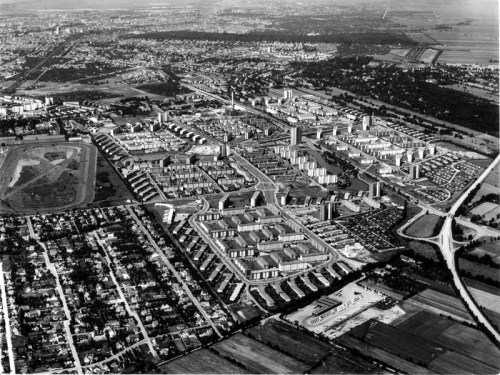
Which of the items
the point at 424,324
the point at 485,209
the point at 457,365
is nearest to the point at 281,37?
the point at 485,209

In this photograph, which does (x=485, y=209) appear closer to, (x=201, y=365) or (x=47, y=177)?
(x=201, y=365)

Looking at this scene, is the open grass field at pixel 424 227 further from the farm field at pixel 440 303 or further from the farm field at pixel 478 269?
the farm field at pixel 440 303

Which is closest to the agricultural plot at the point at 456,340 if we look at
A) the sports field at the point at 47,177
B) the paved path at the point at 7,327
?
the paved path at the point at 7,327

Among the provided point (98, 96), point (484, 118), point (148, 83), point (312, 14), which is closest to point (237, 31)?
point (312, 14)

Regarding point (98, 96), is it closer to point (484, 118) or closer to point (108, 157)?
point (108, 157)

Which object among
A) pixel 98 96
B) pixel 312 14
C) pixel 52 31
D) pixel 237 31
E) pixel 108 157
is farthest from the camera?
pixel 312 14

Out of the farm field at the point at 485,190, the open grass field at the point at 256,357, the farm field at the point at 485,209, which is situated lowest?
the farm field at the point at 485,190
